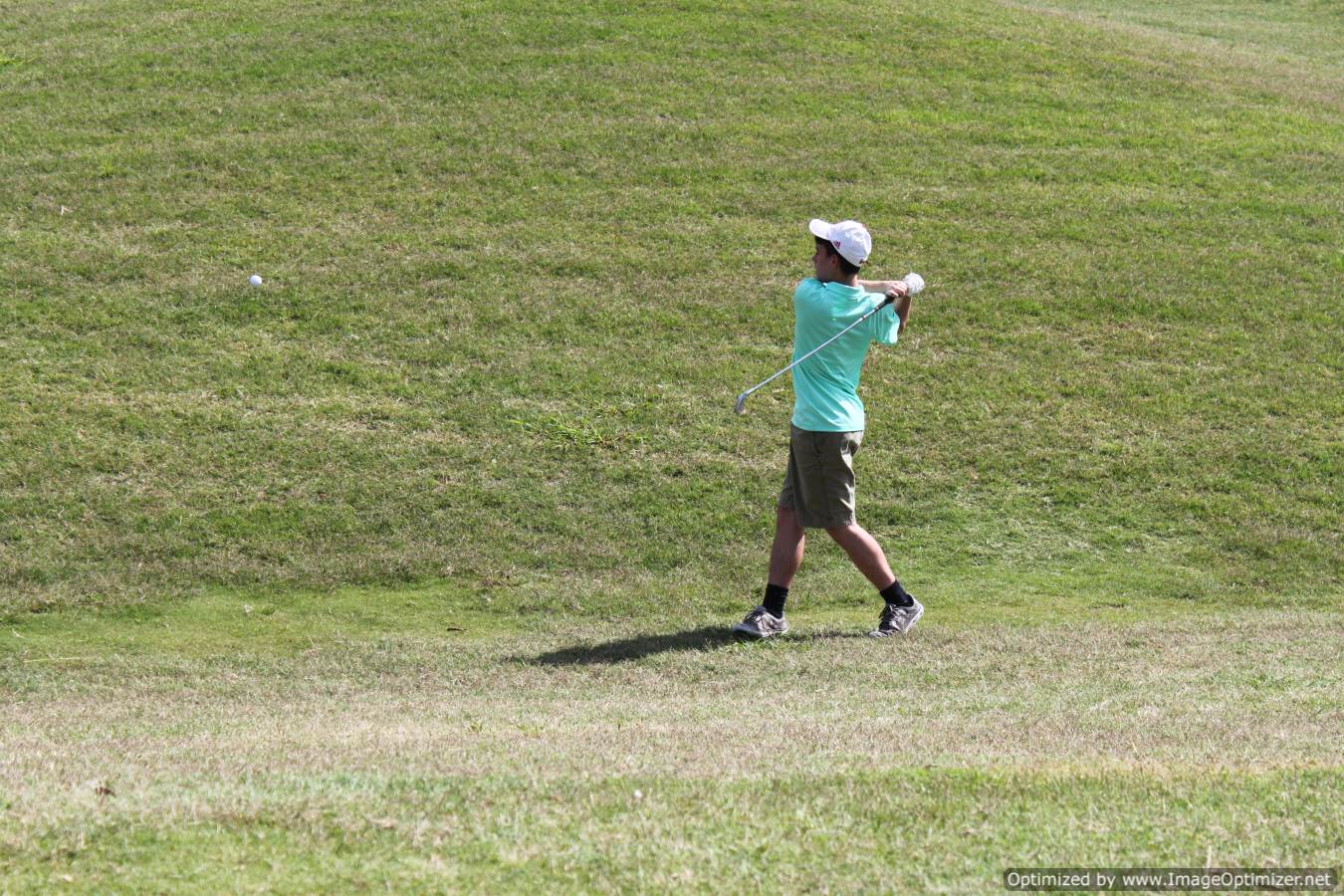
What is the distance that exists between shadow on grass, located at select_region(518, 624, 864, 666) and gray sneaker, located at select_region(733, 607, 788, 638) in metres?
0.05

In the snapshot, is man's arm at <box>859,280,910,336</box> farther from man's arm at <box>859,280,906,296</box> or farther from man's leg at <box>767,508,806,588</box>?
man's leg at <box>767,508,806,588</box>

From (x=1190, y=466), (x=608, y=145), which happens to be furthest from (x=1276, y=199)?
(x=608, y=145)

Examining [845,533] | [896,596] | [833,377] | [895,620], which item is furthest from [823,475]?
[895,620]

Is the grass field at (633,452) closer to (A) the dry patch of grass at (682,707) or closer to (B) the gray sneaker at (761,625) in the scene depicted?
(A) the dry patch of grass at (682,707)

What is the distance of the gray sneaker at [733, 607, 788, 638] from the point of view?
7.23 meters

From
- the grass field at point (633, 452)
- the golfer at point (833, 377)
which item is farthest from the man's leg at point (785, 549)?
the grass field at point (633, 452)

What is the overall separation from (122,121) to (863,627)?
11.9 metres

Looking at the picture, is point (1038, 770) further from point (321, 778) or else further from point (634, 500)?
point (634, 500)

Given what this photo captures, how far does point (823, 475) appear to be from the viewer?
6902 mm

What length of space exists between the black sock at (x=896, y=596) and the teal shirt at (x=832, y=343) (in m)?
0.96

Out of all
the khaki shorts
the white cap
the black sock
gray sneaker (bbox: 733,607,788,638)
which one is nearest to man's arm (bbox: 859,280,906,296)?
the white cap

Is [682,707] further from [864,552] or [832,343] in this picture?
[832,343]

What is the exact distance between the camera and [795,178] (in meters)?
14.6

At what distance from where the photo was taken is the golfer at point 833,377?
680 cm
